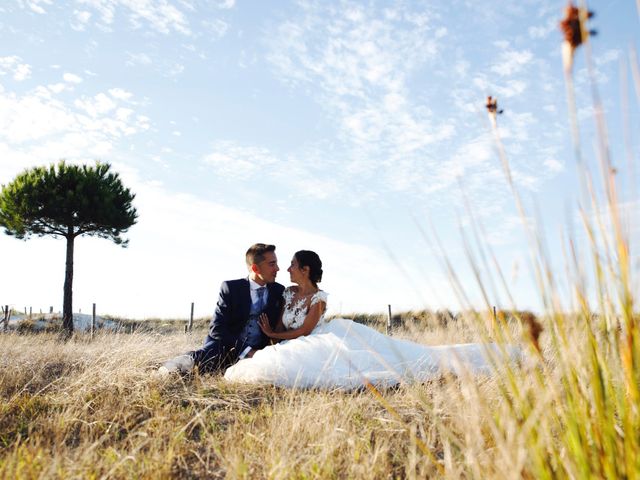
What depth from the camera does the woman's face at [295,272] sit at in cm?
539

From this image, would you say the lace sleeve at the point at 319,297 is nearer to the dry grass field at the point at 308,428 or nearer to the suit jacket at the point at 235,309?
the suit jacket at the point at 235,309

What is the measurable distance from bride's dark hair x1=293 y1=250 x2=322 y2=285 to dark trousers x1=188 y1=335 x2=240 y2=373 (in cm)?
121

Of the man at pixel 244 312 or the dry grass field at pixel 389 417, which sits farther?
the man at pixel 244 312

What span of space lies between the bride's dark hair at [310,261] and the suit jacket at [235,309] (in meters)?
0.49

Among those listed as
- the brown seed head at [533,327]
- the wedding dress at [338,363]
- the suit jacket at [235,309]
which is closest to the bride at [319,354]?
the wedding dress at [338,363]

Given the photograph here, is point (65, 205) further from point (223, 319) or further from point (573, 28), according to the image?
point (573, 28)

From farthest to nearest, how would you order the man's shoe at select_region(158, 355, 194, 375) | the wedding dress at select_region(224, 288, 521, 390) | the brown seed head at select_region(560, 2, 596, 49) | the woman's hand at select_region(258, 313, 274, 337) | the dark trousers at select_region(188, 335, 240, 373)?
the woman's hand at select_region(258, 313, 274, 337), the dark trousers at select_region(188, 335, 240, 373), the man's shoe at select_region(158, 355, 194, 375), the wedding dress at select_region(224, 288, 521, 390), the brown seed head at select_region(560, 2, 596, 49)

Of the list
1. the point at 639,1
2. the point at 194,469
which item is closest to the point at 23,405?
the point at 194,469

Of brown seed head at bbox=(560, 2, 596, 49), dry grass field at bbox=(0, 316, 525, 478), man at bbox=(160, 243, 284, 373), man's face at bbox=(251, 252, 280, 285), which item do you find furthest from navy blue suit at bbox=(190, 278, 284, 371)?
brown seed head at bbox=(560, 2, 596, 49)

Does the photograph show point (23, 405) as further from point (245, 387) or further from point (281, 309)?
point (281, 309)

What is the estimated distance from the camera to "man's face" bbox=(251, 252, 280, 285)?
544 cm

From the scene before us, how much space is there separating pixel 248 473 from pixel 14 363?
191 inches

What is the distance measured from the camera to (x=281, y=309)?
18.7 feet

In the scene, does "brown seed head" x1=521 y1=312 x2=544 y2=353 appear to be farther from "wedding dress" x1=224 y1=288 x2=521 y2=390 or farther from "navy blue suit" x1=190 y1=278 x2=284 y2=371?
"navy blue suit" x1=190 y1=278 x2=284 y2=371
